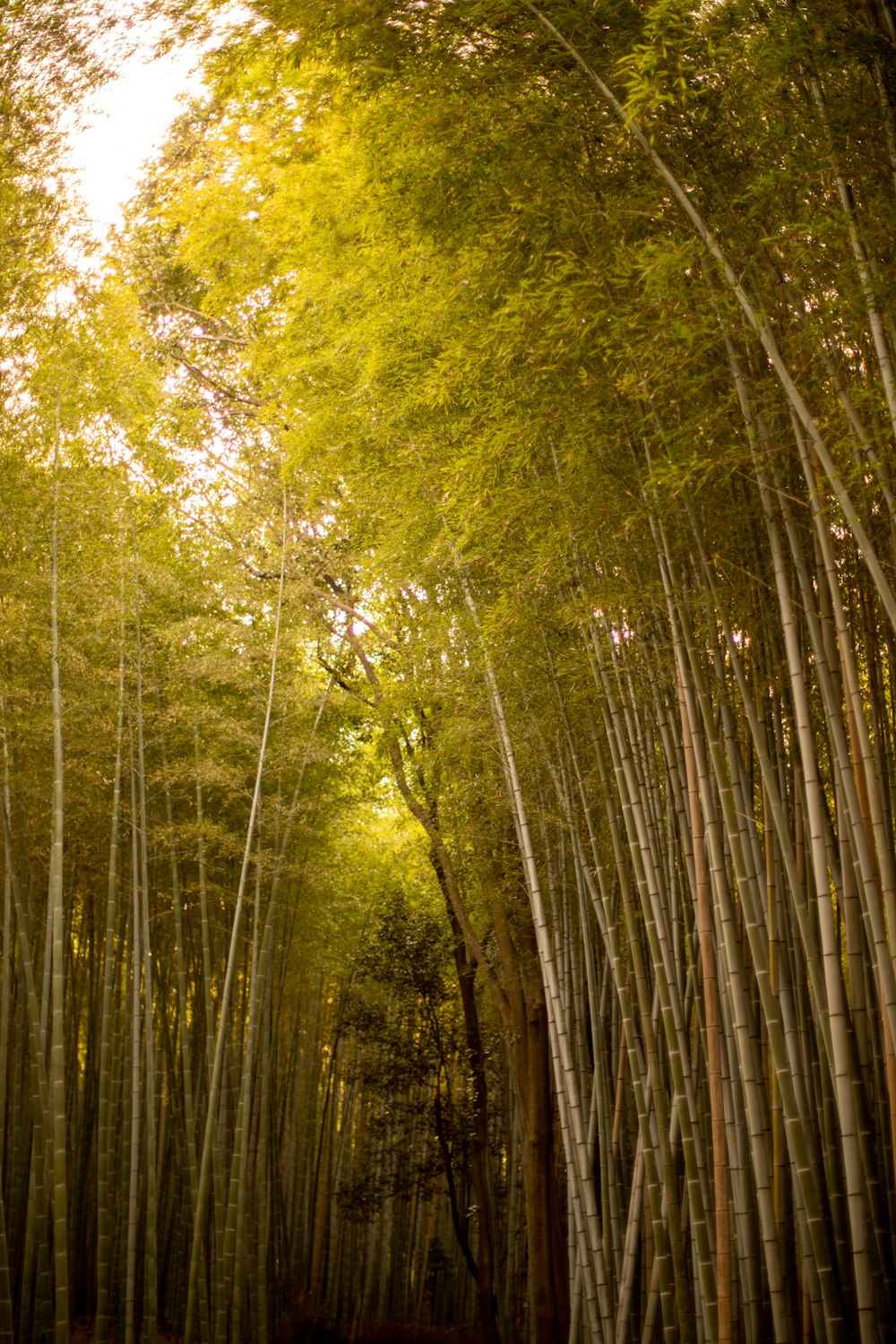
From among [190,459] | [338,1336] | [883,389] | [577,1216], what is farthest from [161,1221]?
[883,389]

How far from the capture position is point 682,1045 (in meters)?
4.13

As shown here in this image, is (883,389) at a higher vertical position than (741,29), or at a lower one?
lower

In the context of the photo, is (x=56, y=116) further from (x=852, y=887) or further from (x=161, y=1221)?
(x=161, y=1221)

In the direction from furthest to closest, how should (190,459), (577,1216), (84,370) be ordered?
(190,459), (84,370), (577,1216)

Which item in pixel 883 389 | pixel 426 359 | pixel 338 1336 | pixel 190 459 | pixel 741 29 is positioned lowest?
pixel 338 1336

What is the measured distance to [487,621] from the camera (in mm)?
5094

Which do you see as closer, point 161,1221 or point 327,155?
point 327,155

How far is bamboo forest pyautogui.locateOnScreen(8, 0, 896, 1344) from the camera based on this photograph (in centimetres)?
331

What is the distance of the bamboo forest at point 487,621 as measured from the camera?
3.31m

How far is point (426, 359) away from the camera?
4.97 m

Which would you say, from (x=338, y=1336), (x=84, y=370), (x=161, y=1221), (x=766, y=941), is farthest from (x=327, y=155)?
(x=338, y=1336)

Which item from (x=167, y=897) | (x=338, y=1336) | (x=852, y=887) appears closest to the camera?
(x=852, y=887)

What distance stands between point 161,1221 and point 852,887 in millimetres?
7297

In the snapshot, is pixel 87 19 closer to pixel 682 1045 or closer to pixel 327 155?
pixel 327 155
